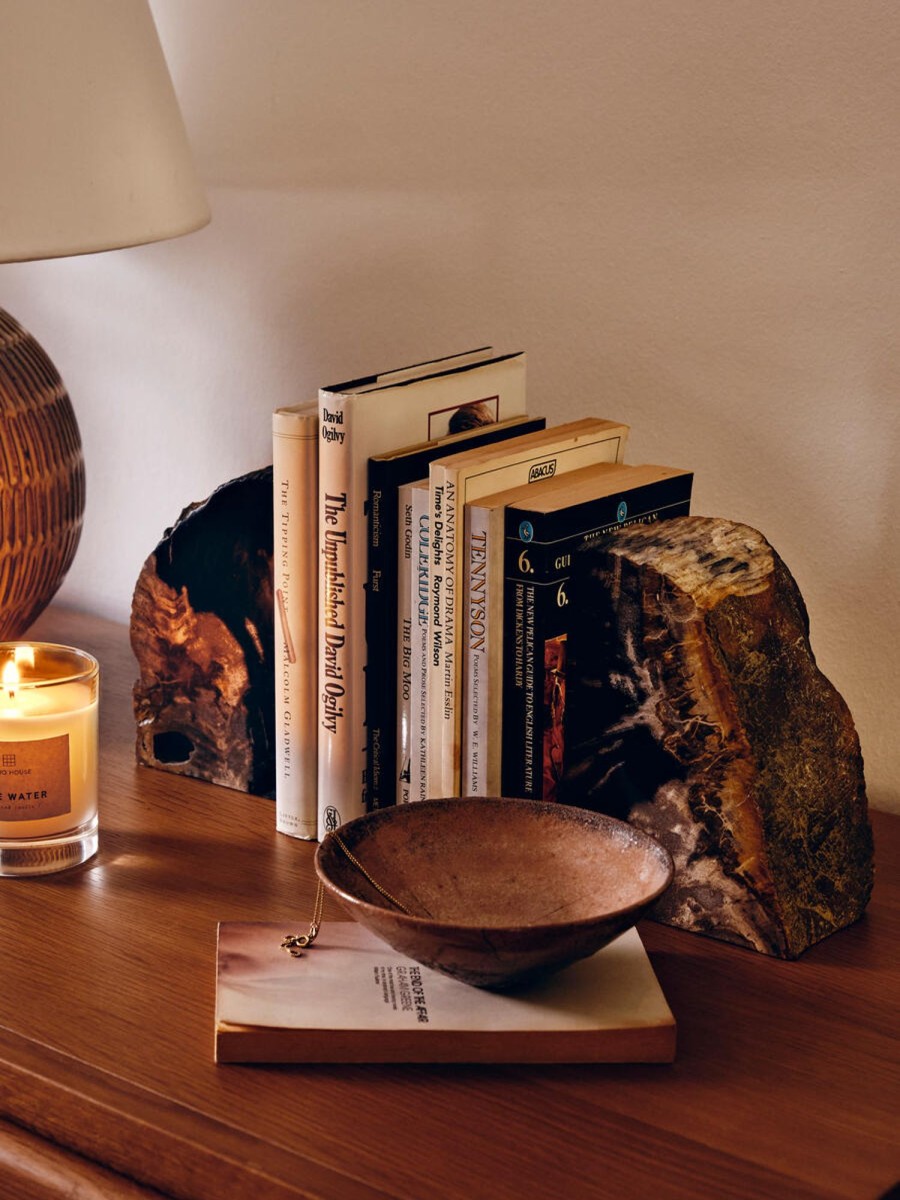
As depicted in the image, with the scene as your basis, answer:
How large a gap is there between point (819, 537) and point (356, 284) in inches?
16.5

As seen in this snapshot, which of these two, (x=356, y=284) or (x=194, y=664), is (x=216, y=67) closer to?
(x=356, y=284)

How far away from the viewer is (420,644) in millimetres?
836

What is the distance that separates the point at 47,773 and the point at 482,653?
264 millimetres

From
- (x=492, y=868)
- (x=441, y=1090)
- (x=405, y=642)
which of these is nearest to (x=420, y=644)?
(x=405, y=642)

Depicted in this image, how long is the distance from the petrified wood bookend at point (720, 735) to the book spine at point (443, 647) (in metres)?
0.07

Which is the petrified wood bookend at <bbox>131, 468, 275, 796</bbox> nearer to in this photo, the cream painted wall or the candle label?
the candle label

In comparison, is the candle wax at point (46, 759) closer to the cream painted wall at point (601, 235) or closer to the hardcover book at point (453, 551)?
the hardcover book at point (453, 551)

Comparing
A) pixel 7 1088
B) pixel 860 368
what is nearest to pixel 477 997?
pixel 7 1088

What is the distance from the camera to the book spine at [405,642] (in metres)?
0.83

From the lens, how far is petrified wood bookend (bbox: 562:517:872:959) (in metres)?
0.73

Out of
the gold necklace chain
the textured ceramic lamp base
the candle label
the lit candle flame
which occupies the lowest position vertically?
the gold necklace chain

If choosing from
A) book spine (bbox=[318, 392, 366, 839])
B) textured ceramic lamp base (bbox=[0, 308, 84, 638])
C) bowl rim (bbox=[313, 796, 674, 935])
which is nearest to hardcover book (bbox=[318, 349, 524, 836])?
book spine (bbox=[318, 392, 366, 839])

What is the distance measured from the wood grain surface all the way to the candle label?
0.06 meters

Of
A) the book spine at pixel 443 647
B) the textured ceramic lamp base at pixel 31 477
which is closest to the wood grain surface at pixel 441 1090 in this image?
the book spine at pixel 443 647
